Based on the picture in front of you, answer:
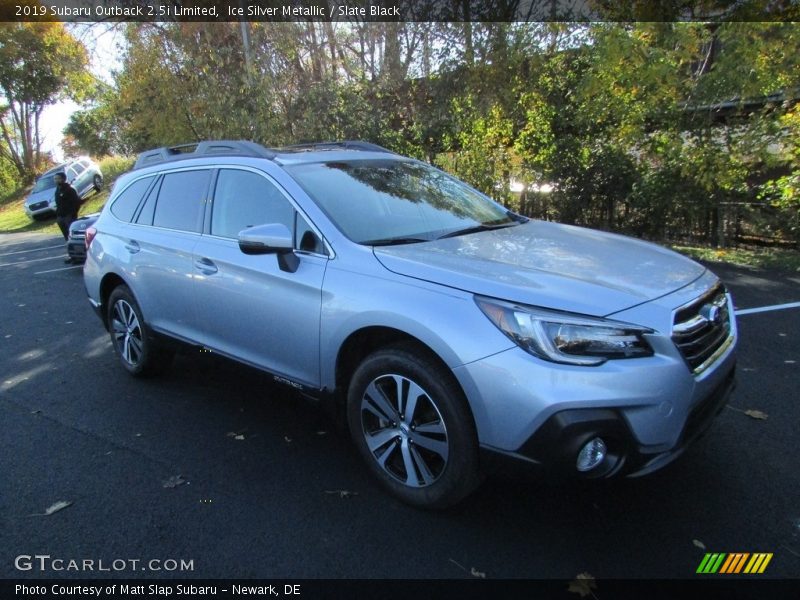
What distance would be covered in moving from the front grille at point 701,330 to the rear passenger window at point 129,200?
405 centimetres

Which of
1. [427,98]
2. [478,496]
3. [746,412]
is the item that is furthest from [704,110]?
[478,496]

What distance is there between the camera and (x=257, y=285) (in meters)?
3.47

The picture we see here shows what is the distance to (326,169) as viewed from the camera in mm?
3779

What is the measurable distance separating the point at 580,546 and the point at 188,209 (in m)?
3.33

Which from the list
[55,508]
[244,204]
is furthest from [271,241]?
[55,508]

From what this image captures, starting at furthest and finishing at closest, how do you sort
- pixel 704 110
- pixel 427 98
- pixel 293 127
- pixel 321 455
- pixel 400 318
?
pixel 293 127, pixel 427 98, pixel 704 110, pixel 321 455, pixel 400 318

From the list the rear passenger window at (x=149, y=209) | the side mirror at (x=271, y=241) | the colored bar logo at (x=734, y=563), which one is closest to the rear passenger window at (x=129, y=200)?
the rear passenger window at (x=149, y=209)

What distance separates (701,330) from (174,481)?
285 cm

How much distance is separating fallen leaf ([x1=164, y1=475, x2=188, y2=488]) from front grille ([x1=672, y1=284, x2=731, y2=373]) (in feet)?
8.69

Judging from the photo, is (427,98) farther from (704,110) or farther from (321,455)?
(321,455)

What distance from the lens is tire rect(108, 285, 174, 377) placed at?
4.62 metres

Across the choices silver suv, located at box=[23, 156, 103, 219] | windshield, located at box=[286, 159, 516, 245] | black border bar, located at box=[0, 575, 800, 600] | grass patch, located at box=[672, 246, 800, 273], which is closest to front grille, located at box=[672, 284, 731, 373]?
black border bar, located at box=[0, 575, 800, 600]

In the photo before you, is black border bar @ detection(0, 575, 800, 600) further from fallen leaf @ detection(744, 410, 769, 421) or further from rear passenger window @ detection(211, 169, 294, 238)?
rear passenger window @ detection(211, 169, 294, 238)

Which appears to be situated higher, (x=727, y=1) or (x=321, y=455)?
(x=727, y=1)
